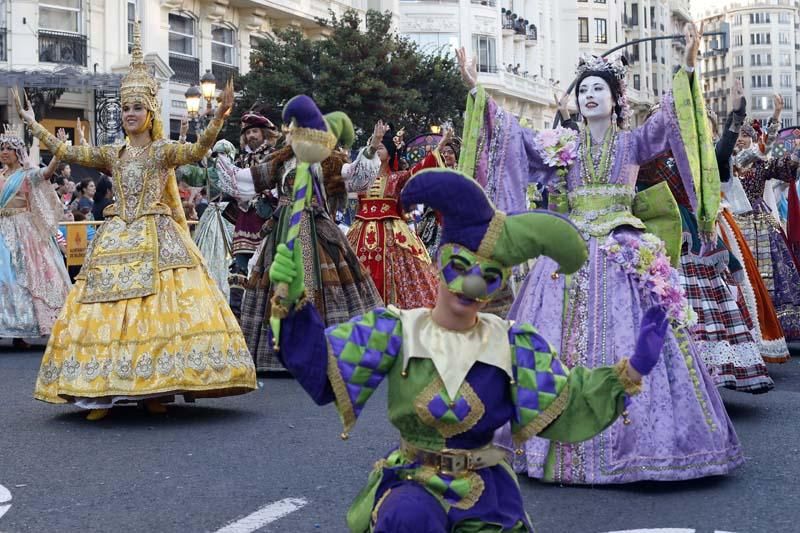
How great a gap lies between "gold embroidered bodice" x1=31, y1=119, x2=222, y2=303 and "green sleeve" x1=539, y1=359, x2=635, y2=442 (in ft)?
13.6

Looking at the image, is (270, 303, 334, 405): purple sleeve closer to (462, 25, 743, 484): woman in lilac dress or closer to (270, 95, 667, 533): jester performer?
(270, 95, 667, 533): jester performer

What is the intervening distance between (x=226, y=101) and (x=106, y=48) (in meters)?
23.1

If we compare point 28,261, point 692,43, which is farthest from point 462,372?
point 28,261

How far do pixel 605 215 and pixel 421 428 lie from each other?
2684 millimetres

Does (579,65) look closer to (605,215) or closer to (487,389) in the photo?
(605,215)

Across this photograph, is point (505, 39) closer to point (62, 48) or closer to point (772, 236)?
point (62, 48)

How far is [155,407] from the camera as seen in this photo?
8.14 meters

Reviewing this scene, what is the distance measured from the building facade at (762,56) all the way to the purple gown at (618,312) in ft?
548

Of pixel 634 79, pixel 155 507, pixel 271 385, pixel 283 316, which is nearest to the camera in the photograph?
pixel 283 316

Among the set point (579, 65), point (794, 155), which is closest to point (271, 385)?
point (579, 65)

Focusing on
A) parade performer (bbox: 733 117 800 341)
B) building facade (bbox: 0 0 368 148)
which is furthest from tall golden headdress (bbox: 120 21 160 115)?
building facade (bbox: 0 0 368 148)

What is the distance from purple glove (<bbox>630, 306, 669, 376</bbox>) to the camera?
3.99 m

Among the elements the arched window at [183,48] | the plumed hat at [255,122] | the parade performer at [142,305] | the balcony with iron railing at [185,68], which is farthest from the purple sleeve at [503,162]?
the arched window at [183,48]

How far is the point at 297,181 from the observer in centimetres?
393
